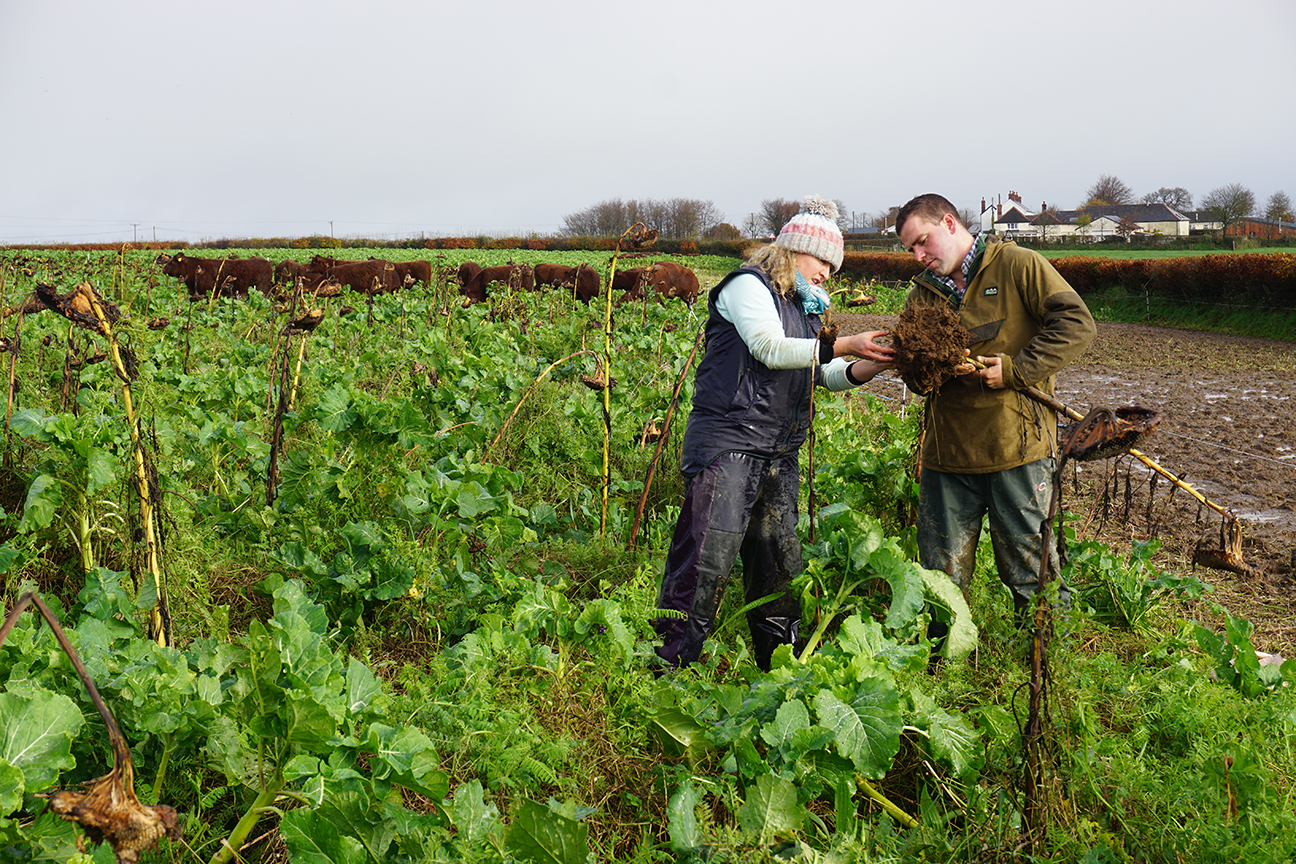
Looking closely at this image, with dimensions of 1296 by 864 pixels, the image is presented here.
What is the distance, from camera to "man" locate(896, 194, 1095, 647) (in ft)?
9.53

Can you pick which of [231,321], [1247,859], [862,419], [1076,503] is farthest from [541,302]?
[1247,859]

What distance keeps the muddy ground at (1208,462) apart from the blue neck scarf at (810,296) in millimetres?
1128

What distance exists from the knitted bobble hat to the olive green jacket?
0.34 meters

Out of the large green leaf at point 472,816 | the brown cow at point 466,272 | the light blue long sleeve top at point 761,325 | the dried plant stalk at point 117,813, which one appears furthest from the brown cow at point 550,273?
the dried plant stalk at point 117,813

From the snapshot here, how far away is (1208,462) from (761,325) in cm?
575

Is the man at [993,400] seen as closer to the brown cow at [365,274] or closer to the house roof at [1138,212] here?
the brown cow at [365,274]

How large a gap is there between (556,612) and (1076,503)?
162 inches

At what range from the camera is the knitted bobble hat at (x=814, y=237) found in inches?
117

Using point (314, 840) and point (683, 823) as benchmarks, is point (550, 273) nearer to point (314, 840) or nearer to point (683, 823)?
point (683, 823)

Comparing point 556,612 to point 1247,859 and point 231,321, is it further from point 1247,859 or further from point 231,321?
point 231,321

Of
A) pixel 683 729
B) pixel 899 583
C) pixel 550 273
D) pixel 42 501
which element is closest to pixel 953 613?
pixel 899 583

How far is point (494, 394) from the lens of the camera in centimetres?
493

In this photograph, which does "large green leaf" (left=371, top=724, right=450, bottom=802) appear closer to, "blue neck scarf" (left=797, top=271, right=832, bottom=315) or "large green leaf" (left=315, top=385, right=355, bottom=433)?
"large green leaf" (left=315, top=385, right=355, bottom=433)

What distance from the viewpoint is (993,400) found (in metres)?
2.94
